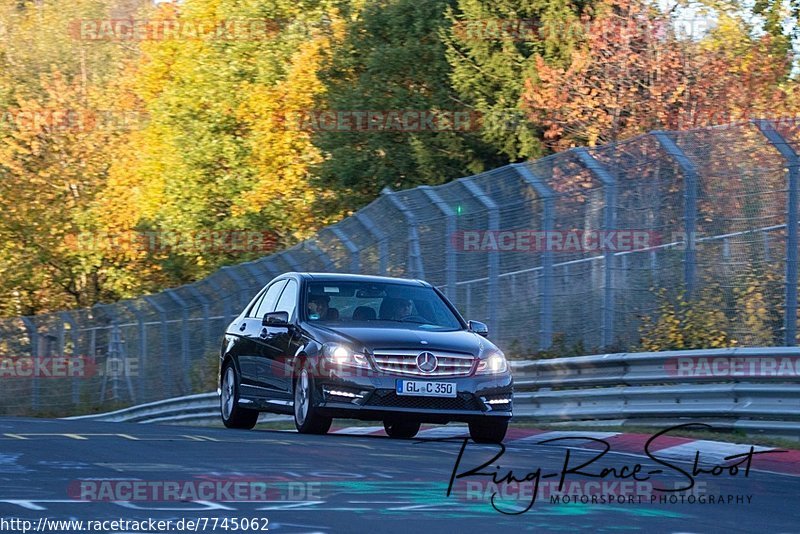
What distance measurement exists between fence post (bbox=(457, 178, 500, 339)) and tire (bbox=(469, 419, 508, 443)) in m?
4.28

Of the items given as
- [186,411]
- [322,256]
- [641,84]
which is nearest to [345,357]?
[322,256]

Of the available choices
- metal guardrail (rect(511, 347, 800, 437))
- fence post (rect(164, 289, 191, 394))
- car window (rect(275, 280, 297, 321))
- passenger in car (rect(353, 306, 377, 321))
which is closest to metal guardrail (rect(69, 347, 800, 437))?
metal guardrail (rect(511, 347, 800, 437))

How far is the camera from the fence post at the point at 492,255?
18.1 m

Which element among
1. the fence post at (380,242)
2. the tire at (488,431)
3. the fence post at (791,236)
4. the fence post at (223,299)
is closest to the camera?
the tire at (488,431)

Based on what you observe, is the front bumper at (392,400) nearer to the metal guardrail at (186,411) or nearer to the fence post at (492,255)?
the fence post at (492,255)

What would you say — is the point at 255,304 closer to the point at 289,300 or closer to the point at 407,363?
the point at 289,300

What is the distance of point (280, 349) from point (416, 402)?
191cm

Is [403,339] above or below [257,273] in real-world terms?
below

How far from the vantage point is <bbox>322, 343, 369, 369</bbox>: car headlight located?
530 inches

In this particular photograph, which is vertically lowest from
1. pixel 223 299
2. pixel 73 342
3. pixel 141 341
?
pixel 73 342

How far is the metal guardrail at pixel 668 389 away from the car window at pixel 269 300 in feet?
9.29

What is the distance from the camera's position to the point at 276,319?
48.2 ft

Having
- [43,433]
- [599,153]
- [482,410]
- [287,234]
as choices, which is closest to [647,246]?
[599,153]

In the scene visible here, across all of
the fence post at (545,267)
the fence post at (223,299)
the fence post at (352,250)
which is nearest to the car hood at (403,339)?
the fence post at (545,267)
